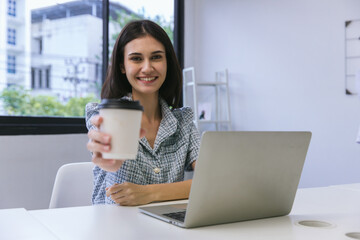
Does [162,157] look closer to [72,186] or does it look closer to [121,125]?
[72,186]

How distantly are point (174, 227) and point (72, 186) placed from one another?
714 millimetres

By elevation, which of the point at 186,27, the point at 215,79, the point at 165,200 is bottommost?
the point at 165,200

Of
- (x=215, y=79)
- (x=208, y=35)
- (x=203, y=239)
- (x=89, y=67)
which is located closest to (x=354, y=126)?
(x=215, y=79)

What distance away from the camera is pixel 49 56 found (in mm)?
3184

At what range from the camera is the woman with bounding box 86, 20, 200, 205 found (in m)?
1.41

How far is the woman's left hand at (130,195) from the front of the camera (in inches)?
44.3

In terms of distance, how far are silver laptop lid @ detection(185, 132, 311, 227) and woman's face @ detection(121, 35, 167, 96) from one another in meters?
0.68

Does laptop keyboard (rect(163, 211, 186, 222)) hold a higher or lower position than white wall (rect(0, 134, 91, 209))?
higher

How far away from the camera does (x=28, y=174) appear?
2.90m

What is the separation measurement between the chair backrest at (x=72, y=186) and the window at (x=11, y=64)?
1.79 metres

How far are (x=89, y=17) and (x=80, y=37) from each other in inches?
8.6

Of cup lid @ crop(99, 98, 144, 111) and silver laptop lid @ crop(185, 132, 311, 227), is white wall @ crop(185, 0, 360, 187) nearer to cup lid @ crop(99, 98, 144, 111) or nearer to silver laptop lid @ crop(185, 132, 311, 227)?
silver laptop lid @ crop(185, 132, 311, 227)

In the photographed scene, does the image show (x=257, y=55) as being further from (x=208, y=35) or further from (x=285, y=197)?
(x=285, y=197)

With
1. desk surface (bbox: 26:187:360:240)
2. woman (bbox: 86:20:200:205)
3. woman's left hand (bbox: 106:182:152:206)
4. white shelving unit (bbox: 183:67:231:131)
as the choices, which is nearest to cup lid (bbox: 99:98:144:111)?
desk surface (bbox: 26:187:360:240)
